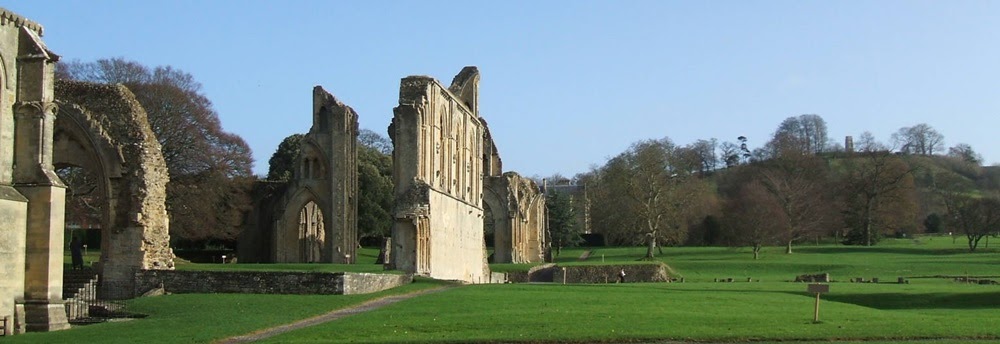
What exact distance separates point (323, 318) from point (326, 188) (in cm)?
3651

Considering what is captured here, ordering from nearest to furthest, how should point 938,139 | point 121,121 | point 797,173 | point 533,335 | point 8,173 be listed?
1. point 533,335
2. point 8,173
3. point 121,121
4. point 797,173
5. point 938,139

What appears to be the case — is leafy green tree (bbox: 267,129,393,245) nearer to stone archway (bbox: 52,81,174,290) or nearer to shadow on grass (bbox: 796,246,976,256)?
shadow on grass (bbox: 796,246,976,256)

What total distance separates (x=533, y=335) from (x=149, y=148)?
2126 cm

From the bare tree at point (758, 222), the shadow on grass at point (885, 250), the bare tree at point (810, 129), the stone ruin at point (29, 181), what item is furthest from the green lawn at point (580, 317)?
the bare tree at point (810, 129)

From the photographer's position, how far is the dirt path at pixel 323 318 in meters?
22.1

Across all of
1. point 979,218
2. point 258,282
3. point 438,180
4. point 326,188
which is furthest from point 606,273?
point 979,218

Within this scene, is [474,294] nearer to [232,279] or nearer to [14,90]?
[232,279]

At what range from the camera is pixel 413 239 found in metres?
43.2

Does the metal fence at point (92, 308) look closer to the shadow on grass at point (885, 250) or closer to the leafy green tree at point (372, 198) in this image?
the leafy green tree at point (372, 198)

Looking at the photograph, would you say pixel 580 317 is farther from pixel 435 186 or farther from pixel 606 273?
pixel 606 273

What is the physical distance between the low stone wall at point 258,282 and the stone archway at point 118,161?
2.50 meters

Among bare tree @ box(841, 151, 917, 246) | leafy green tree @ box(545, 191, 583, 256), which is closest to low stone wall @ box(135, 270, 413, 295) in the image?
leafy green tree @ box(545, 191, 583, 256)

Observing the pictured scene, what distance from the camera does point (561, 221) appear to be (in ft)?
317

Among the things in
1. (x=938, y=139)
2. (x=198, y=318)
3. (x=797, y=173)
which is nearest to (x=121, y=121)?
(x=198, y=318)
